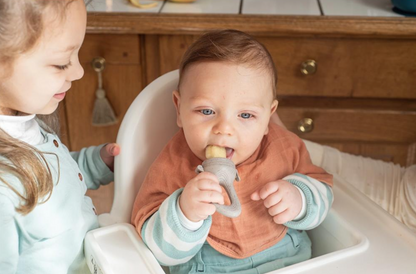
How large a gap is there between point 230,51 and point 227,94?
0.07 metres

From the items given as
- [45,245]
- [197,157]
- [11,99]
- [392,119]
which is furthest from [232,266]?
[392,119]

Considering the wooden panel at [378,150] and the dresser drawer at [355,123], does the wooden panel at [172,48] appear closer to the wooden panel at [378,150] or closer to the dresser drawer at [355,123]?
the dresser drawer at [355,123]

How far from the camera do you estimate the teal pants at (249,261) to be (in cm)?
92

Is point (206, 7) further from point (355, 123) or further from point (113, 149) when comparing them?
point (113, 149)

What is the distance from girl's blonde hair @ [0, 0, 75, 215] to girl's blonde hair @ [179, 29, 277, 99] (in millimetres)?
257

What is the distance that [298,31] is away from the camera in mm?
1382

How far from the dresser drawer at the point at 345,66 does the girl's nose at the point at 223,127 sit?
2.02 feet

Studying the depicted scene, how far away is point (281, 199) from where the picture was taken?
89 centimetres

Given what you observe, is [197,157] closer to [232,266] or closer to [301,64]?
[232,266]

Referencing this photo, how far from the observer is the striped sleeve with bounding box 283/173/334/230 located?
0.92 m

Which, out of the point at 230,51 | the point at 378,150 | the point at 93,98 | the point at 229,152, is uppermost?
the point at 230,51

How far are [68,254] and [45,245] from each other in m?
0.05

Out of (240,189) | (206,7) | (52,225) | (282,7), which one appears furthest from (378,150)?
(52,225)

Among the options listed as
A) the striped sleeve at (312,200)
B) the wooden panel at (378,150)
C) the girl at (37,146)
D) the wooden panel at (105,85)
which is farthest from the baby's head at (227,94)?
the wooden panel at (378,150)
